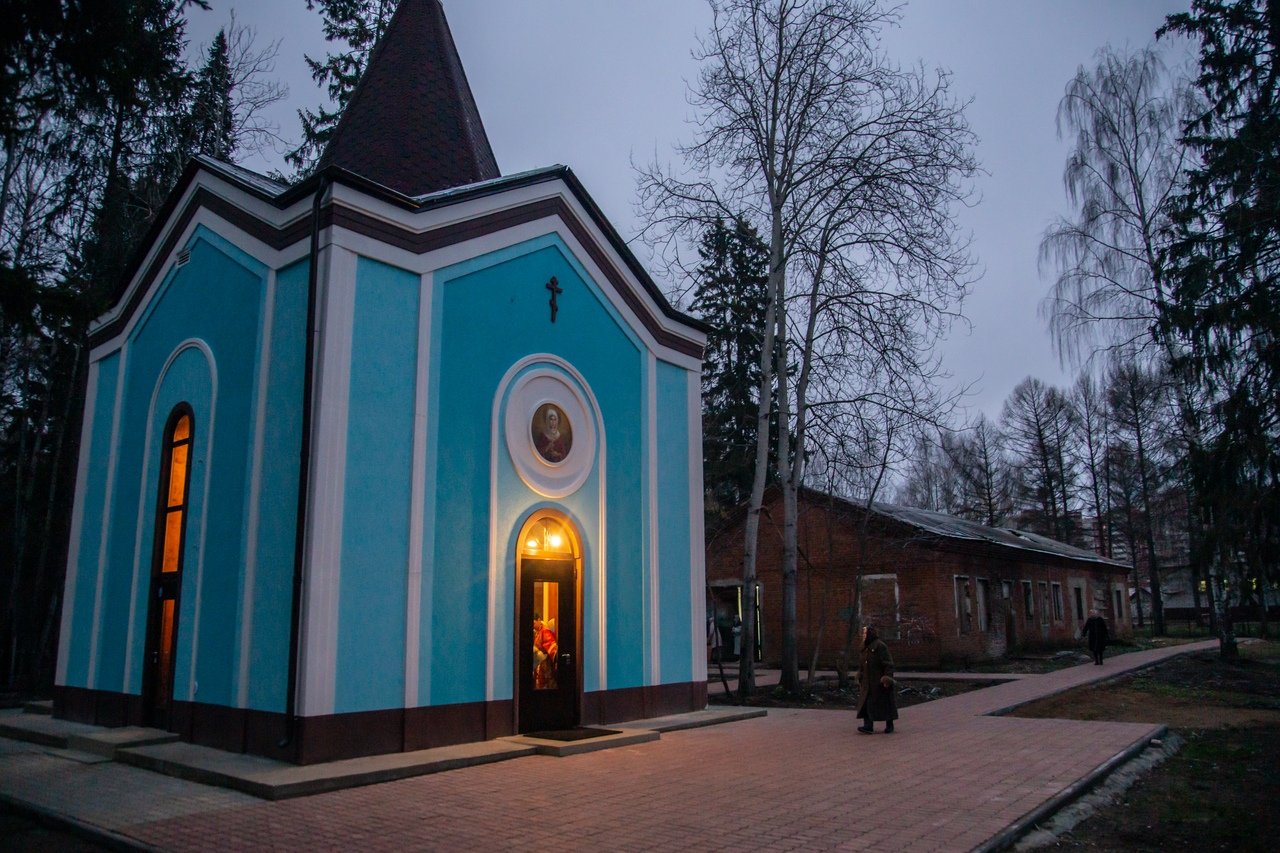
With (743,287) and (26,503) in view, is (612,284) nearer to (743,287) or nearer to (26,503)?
(743,287)

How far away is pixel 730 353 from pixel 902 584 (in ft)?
30.8

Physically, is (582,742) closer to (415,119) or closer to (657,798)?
(657,798)

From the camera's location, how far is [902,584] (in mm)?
25672

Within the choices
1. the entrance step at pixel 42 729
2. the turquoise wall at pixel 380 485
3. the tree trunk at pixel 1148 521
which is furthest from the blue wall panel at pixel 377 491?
the tree trunk at pixel 1148 521

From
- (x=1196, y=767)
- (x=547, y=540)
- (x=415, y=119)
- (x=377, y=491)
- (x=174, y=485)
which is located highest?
(x=415, y=119)

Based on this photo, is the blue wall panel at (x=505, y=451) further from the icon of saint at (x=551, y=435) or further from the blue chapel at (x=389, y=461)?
the icon of saint at (x=551, y=435)

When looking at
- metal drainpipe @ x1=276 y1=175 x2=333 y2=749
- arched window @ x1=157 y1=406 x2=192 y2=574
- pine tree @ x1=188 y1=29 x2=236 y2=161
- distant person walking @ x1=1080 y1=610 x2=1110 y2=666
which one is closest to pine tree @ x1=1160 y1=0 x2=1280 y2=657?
distant person walking @ x1=1080 y1=610 x2=1110 y2=666

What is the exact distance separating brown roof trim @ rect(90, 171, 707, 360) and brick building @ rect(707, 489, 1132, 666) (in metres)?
8.64

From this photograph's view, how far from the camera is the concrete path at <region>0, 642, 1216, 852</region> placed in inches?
261

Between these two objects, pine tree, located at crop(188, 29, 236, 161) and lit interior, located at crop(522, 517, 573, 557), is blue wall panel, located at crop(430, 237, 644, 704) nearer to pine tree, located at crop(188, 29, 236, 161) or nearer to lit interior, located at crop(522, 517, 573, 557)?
lit interior, located at crop(522, 517, 573, 557)

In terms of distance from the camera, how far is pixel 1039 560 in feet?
105

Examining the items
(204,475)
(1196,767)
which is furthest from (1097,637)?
(204,475)

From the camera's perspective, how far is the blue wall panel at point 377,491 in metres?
9.86

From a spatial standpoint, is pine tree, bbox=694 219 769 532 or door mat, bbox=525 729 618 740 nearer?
door mat, bbox=525 729 618 740
